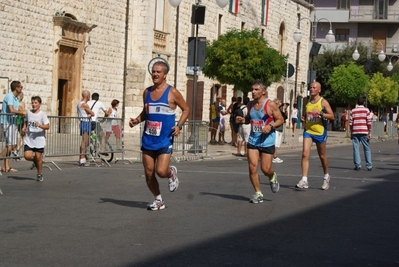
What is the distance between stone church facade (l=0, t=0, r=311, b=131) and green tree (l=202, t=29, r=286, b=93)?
1.43 m

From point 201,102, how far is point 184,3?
4925 millimetres

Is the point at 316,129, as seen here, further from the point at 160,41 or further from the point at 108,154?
the point at 160,41

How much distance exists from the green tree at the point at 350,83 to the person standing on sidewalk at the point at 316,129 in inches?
1547

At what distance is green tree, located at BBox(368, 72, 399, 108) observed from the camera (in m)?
65.8

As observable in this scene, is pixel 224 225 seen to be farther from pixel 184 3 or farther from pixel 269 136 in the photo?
pixel 184 3

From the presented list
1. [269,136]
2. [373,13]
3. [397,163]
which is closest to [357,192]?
[269,136]

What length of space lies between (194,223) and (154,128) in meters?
1.70

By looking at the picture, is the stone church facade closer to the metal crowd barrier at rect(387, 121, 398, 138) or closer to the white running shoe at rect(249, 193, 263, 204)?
the metal crowd barrier at rect(387, 121, 398, 138)

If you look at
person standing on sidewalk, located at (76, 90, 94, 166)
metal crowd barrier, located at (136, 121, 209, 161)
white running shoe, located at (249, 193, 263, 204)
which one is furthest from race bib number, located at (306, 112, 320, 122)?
metal crowd barrier, located at (136, 121, 209, 161)

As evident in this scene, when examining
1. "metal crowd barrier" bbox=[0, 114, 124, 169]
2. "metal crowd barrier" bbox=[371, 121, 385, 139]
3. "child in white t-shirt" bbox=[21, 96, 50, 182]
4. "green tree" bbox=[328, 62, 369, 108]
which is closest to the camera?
"child in white t-shirt" bbox=[21, 96, 50, 182]

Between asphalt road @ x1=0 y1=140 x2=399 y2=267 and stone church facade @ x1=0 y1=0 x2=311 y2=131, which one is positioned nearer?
asphalt road @ x1=0 y1=140 x2=399 y2=267

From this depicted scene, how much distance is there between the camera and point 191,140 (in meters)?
26.2

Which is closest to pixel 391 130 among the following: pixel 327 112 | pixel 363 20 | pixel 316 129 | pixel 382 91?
pixel 382 91

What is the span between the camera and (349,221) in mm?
11516
